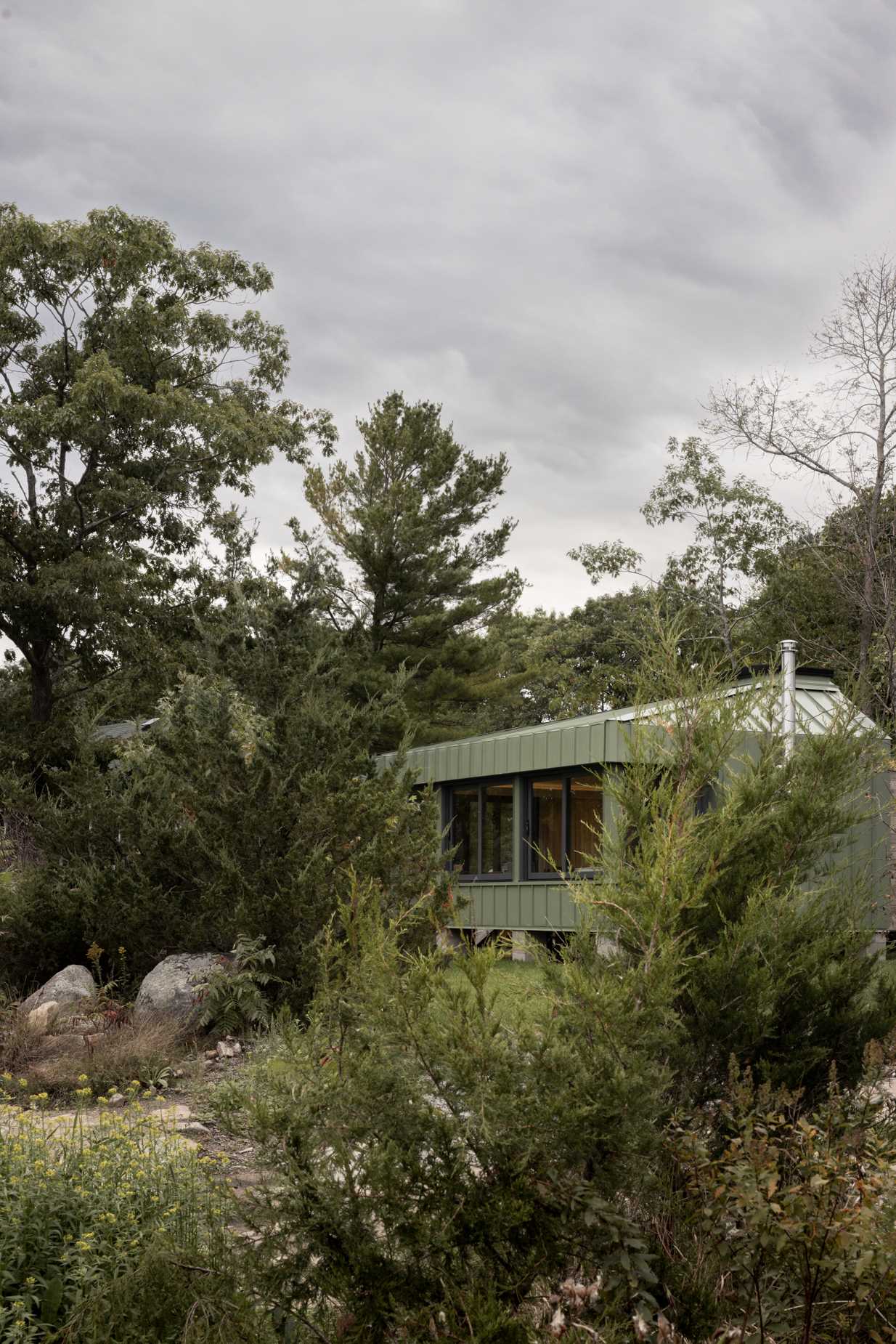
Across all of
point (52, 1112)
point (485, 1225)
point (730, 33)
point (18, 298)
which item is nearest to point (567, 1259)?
point (485, 1225)

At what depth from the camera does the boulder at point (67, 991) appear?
333 inches

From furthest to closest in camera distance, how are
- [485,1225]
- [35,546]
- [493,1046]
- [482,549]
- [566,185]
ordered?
[482,549]
[35,546]
[566,185]
[493,1046]
[485,1225]

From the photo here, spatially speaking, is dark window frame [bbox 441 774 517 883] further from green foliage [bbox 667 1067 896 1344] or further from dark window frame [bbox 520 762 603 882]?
green foliage [bbox 667 1067 896 1344]

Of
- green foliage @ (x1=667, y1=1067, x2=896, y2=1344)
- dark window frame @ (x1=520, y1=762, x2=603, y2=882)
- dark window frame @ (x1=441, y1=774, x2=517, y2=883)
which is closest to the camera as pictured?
green foliage @ (x1=667, y1=1067, x2=896, y2=1344)

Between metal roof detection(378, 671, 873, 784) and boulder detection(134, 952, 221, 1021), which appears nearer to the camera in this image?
boulder detection(134, 952, 221, 1021)

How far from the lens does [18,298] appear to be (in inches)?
926

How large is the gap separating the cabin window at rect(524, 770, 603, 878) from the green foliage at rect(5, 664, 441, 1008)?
6389mm

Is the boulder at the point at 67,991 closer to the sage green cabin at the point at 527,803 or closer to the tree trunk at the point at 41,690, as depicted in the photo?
the sage green cabin at the point at 527,803

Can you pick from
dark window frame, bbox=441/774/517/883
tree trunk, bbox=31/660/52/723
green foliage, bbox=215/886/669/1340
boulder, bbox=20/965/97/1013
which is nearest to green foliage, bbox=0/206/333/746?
tree trunk, bbox=31/660/52/723

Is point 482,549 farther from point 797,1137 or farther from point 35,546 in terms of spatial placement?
point 797,1137

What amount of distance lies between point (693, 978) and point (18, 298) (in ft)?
76.5

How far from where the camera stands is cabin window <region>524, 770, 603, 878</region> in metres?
16.2

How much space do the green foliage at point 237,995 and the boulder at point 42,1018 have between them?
1.01 m

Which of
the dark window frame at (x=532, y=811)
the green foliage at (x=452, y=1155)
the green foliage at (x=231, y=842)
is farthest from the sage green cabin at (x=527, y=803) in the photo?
the green foliage at (x=452, y=1155)
